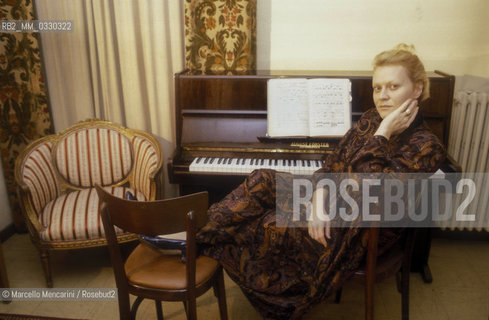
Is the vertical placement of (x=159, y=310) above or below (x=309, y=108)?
below

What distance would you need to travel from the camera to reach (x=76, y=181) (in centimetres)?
266

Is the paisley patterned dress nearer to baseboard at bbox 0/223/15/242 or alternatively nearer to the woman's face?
the woman's face

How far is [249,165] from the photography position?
2.26 m

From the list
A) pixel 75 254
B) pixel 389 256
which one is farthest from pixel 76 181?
pixel 389 256

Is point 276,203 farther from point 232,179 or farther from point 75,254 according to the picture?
point 75,254

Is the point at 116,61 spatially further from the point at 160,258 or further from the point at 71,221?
the point at 160,258

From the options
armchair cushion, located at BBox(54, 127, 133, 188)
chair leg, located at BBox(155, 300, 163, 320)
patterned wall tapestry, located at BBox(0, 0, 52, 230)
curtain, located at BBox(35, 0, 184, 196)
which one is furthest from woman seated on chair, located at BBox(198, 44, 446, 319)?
patterned wall tapestry, located at BBox(0, 0, 52, 230)

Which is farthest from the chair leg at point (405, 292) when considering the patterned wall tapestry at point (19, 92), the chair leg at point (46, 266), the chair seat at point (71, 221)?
the patterned wall tapestry at point (19, 92)

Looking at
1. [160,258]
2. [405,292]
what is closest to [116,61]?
[160,258]

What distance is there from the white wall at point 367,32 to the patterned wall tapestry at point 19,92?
1.51 m

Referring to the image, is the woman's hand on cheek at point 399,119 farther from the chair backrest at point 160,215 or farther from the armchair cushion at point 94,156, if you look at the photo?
the armchair cushion at point 94,156

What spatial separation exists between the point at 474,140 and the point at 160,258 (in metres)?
2.10

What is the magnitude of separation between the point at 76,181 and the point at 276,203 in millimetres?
1451

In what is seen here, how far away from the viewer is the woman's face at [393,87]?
71.2 inches
